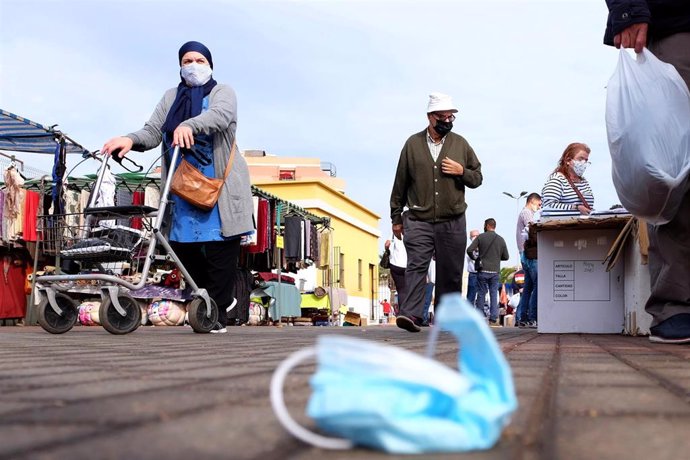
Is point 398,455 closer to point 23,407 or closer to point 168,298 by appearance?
point 23,407

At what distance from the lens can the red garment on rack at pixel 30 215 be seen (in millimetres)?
11883

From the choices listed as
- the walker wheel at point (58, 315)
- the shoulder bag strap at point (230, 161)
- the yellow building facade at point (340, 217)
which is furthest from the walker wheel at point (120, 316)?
the yellow building facade at point (340, 217)

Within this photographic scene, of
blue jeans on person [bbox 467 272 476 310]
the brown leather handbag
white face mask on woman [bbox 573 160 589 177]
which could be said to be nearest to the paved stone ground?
the brown leather handbag

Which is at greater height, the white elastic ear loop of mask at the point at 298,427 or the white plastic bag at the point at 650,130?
the white plastic bag at the point at 650,130

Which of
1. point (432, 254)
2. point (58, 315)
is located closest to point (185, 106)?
point (58, 315)

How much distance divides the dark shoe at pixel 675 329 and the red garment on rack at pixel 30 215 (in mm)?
9305

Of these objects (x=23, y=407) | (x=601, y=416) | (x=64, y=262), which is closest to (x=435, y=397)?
(x=601, y=416)

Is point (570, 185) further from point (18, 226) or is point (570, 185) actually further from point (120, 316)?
point (18, 226)

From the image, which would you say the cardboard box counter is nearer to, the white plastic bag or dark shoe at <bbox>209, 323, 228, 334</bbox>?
dark shoe at <bbox>209, 323, 228, 334</bbox>

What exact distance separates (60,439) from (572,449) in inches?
31.4

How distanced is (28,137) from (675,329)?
9.31 metres

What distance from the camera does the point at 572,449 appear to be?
130 centimetres

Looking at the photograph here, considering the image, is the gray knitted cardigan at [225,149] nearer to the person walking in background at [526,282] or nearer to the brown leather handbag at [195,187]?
the brown leather handbag at [195,187]

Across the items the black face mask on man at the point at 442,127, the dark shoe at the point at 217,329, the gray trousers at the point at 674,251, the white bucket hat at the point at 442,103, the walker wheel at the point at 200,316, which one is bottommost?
the dark shoe at the point at 217,329
